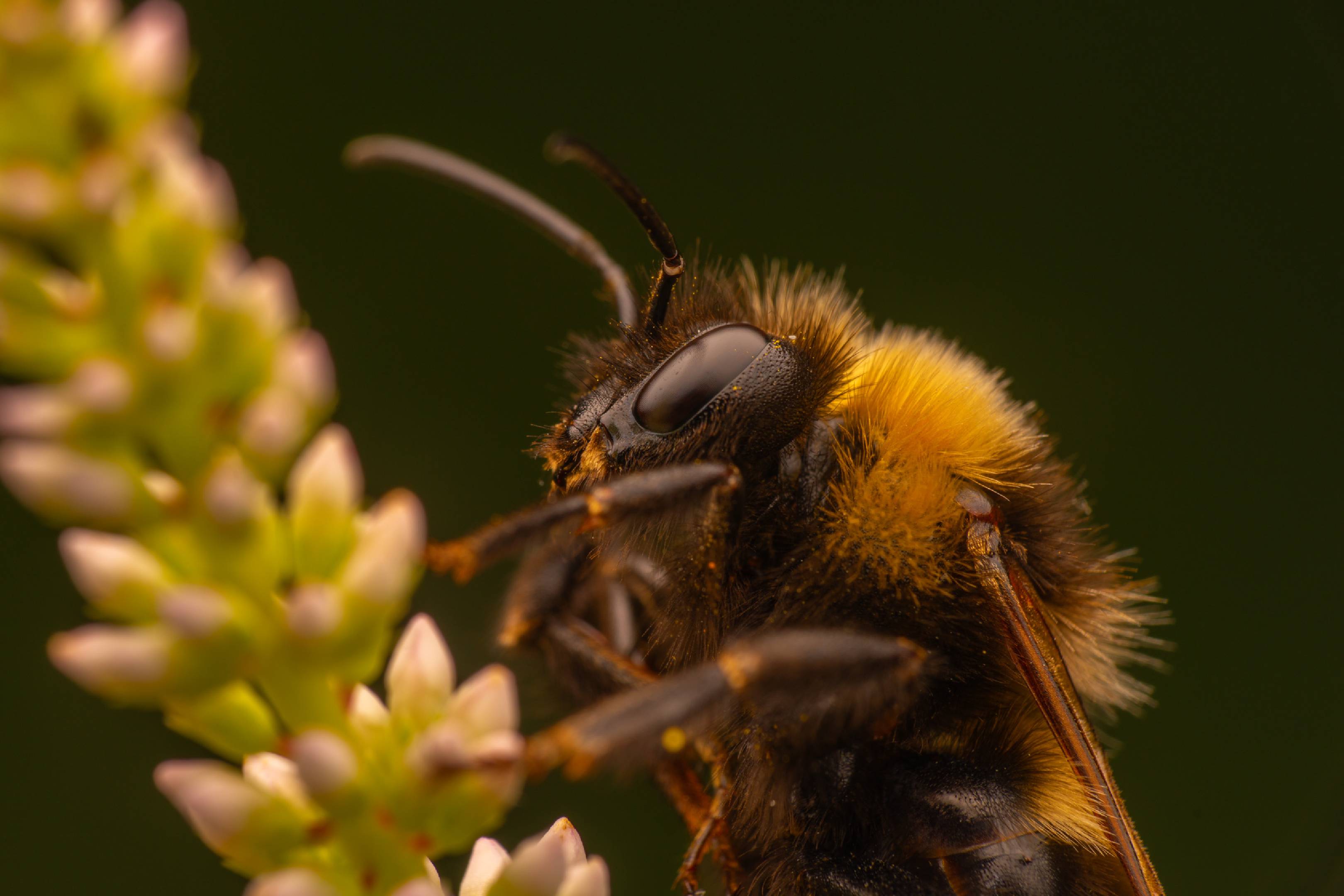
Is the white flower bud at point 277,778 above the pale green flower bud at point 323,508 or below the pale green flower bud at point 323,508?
below

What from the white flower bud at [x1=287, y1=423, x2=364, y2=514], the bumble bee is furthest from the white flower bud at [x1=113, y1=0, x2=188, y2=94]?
the bumble bee

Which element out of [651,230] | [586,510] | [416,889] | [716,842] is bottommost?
[416,889]

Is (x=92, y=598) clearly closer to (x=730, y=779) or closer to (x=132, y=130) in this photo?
(x=132, y=130)

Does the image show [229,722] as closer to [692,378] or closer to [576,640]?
[692,378]

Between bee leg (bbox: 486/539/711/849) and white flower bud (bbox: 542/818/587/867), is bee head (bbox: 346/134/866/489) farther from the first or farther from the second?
white flower bud (bbox: 542/818/587/867)

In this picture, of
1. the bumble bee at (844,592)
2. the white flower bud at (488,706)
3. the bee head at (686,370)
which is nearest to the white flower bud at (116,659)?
the white flower bud at (488,706)

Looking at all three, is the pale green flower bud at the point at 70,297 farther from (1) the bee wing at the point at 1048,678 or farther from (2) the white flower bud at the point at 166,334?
(1) the bee wing at the point at 1048,678

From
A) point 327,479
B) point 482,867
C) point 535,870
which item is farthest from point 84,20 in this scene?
point 482,867
